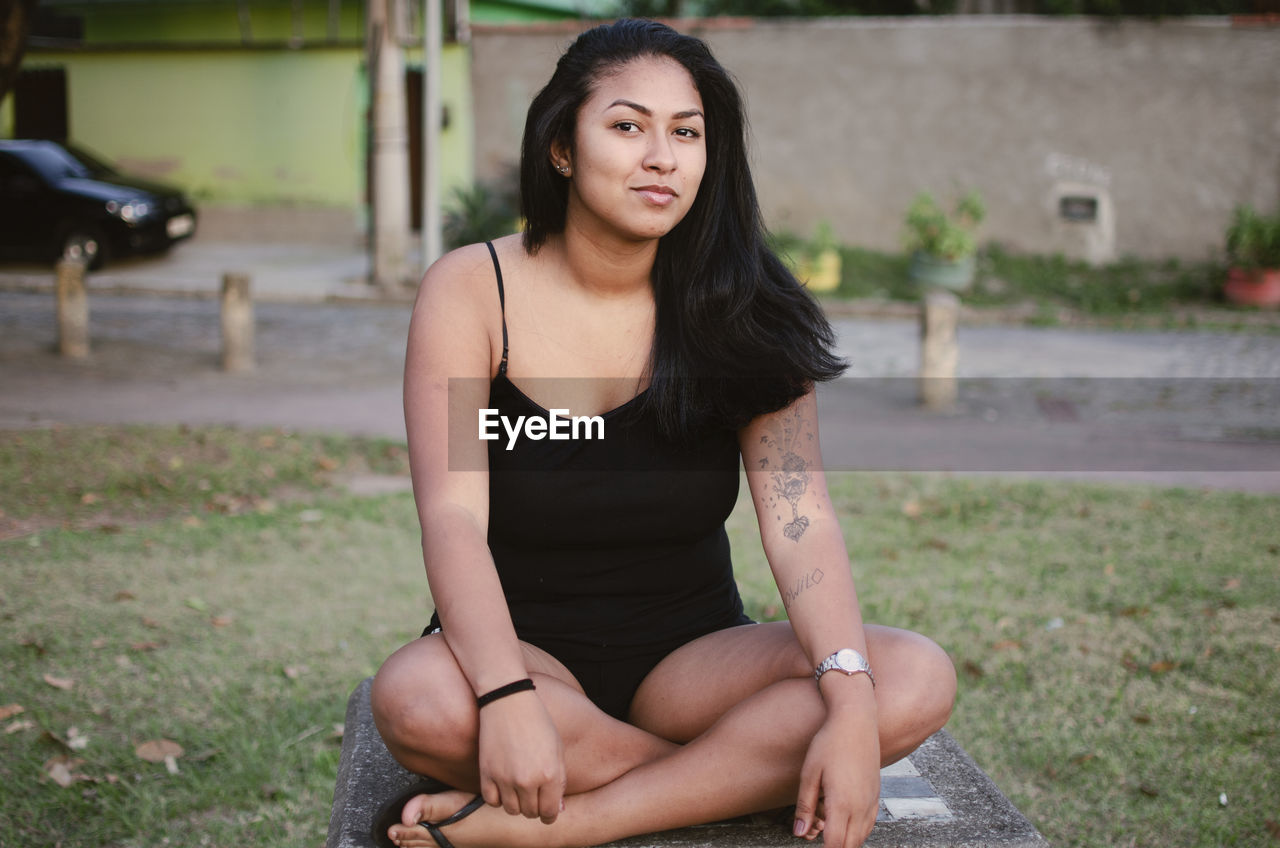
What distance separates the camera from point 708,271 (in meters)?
2.30

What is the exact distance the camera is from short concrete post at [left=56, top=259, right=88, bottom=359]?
29.2 ft

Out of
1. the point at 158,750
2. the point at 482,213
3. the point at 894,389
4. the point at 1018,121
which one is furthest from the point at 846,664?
the point at 1018,121

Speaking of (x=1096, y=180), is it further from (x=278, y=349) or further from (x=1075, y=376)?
(x=278, y=349)

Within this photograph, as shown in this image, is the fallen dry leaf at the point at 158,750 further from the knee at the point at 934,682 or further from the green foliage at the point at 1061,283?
the green foliage at the point at 1061,283

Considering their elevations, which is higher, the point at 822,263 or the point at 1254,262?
the point at 1254,262

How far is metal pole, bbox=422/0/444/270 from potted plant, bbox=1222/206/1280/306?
848 cm

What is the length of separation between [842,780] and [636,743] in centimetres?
38

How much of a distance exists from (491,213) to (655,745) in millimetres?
12492

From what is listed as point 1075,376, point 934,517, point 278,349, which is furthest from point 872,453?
point 278,349

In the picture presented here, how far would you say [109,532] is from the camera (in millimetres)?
5043

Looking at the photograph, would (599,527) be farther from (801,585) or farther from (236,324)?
(236,324)

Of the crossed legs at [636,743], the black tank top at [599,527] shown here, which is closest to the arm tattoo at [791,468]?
the black tank top at [599,527]

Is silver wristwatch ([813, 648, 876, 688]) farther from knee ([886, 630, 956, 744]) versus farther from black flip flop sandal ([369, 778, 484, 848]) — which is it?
black flip flop sandal ([369, 778, 484, 848])

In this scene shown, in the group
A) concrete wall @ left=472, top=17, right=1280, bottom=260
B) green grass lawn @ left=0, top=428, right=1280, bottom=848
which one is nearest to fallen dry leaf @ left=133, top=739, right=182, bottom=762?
green grass lawn @ left=0, top=428, right=1280, bottom=848
